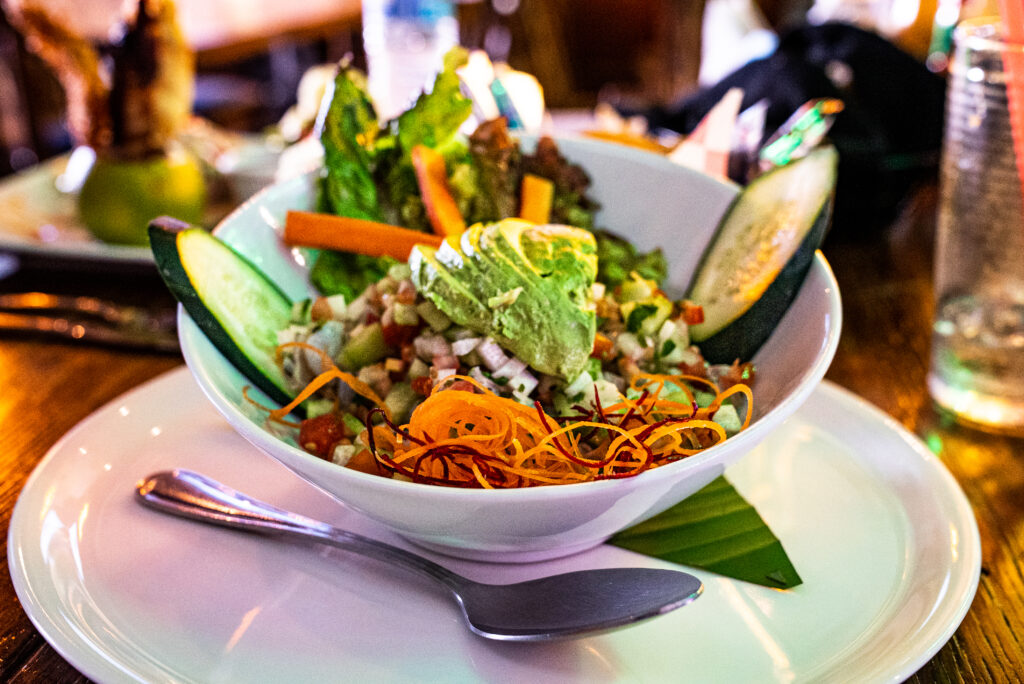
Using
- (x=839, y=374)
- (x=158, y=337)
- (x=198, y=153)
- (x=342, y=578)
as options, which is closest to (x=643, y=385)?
(x=342, y=578)

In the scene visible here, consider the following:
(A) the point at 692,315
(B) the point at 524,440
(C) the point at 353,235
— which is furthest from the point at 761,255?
(C) the point at 353,235

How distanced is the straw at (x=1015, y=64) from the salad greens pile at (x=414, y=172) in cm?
54

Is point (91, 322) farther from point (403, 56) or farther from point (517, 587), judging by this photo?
point (403, 56)

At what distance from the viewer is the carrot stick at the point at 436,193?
132 cm

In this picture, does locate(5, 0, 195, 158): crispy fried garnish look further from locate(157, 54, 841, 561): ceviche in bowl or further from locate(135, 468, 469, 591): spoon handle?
locate(135, 468, 469, 591): spoon handle

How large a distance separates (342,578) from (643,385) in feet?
1.44

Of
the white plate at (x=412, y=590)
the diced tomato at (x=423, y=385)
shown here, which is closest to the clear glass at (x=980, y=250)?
the white plate at (x=412, y=590)

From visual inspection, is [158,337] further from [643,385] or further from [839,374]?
[839,374]

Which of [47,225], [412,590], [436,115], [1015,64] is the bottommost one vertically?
[47,225]

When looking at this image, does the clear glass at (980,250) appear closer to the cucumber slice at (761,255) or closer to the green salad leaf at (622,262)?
the cucumber slice at (761,255)

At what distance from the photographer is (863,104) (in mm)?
2148

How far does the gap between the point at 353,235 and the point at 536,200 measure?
293mm

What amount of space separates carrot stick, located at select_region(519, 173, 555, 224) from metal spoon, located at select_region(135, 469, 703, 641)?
0.59 m

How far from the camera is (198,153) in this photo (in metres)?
2.41
